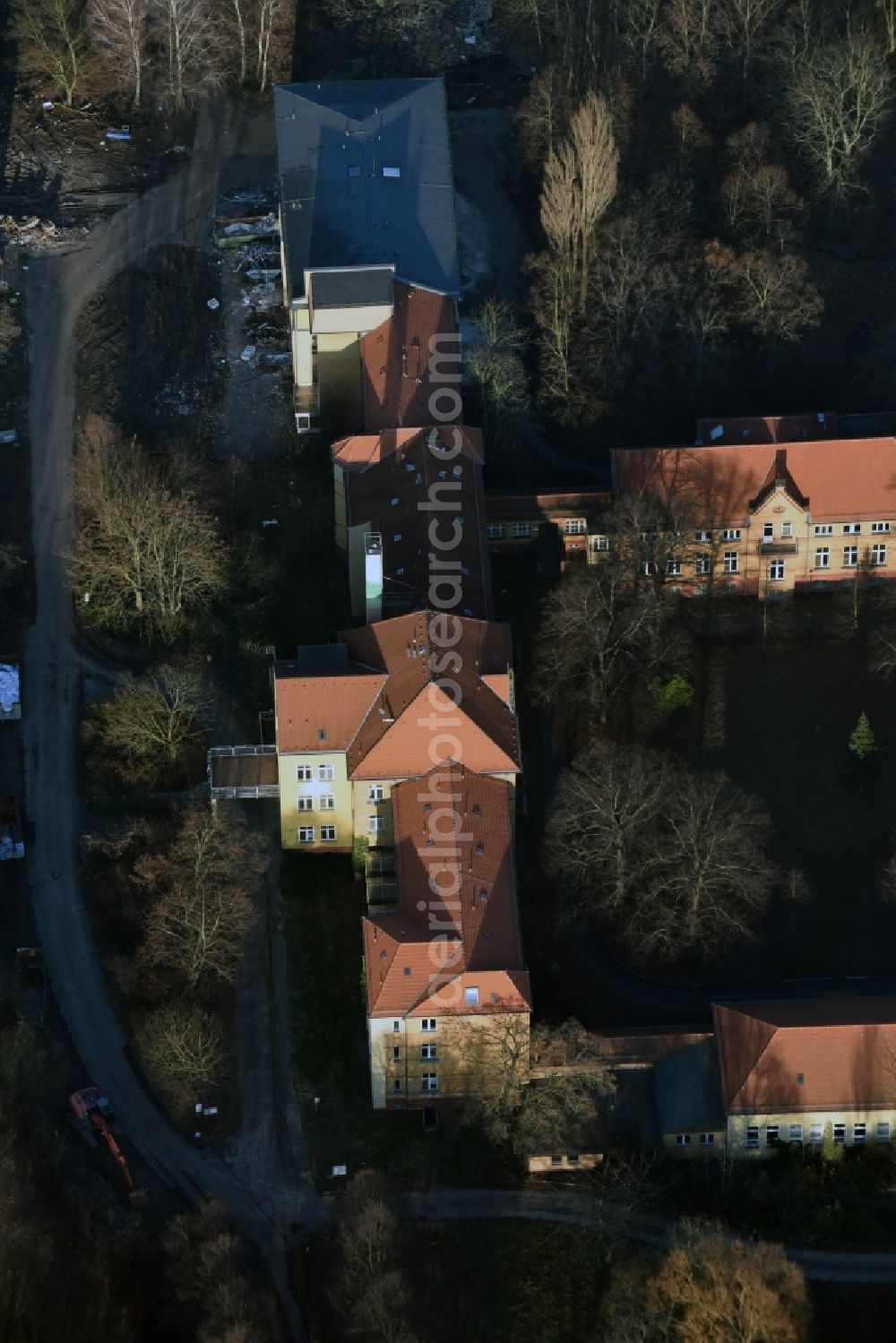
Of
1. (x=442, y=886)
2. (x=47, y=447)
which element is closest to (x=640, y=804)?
(x=442, y=886)

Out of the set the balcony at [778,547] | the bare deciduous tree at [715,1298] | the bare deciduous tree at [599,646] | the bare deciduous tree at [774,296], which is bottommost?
the bare deciduous tree at [715,1298]

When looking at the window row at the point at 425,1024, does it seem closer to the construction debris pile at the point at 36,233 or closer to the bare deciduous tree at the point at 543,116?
the construction debris pile at the point at 36,233

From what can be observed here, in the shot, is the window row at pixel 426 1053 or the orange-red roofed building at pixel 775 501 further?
the orange-red roofed building at pixel 775 501

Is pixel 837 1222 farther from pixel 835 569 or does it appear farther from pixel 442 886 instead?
pixel 835 569

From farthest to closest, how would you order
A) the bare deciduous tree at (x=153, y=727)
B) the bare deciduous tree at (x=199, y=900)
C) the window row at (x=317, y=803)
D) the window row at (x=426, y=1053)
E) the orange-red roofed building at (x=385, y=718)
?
the bare deciduous tree at (x=153, y=727) → the window row at (x=317, y=803) → the orange-red roofed building at (x=385, y=718) → the bare deciduous tree at (x=199, y=900) → the window row at (x=426, y=1053)

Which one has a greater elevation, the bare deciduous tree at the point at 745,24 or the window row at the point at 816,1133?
the bare deciduous tree at the point at 745,24

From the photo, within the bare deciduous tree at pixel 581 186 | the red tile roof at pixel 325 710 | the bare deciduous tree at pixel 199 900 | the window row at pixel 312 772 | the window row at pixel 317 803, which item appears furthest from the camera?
the bare deciduous tree at pixel 581 186

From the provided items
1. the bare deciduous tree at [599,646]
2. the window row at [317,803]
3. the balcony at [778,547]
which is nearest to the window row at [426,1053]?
the window row at [317,803]
